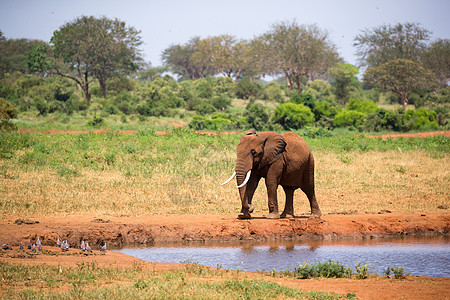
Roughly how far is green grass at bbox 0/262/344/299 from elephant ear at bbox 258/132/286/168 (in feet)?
15.6

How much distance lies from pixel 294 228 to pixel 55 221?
538 centimetres

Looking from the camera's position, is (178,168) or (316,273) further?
(178,168)

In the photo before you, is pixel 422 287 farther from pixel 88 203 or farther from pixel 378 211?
pixel 88 203

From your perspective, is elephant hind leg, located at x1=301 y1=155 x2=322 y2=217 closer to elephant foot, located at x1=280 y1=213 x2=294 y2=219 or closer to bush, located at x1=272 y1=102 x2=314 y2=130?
elephant foot, located at x1=280 y1=213 x2=294 y2=219

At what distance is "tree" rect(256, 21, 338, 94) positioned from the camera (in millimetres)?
54250

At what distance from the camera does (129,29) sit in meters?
54.0

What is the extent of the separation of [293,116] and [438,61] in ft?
107

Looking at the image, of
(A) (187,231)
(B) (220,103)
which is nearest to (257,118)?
(B) (220,103)

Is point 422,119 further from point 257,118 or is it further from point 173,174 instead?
point 173,174

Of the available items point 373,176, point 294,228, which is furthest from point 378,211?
point 373,176

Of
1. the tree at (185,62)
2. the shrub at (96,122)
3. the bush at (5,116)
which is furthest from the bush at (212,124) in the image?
the tree at (185,62)

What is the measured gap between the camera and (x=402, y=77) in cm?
4919

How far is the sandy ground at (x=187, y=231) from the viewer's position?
9086 millimetres

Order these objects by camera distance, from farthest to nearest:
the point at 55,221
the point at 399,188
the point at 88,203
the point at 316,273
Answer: the point at 399,188
the point at 88,203
the point at 55,221
the point at 316,273
